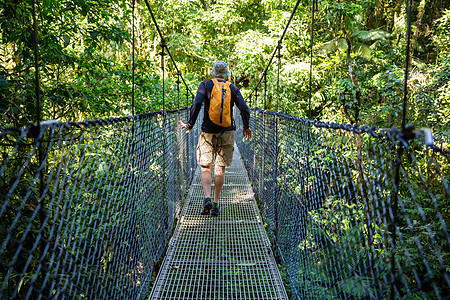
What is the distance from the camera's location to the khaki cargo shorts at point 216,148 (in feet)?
7.36

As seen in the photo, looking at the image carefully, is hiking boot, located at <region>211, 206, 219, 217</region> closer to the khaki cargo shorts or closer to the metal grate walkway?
the metal grate walkway

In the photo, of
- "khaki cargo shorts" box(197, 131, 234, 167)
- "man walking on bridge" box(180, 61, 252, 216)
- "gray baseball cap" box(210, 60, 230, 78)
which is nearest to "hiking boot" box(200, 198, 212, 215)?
"man walking on bridge" box(180, 61, 252, 216)

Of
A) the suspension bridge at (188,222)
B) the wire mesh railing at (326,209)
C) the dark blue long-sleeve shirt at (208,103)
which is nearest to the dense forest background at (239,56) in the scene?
the suspension bridge at (188,222)

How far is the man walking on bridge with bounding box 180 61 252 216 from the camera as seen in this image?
6.81ft

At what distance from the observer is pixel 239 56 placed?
284 inches

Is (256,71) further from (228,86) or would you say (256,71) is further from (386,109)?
(228,86)

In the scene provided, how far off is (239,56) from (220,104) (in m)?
5.51

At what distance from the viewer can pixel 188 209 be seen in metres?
2.45

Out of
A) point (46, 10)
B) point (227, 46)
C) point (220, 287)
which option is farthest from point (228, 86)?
point (227, 46)

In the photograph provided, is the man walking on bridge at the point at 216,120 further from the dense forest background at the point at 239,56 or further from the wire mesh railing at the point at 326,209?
the dense forest background at the point at 239,56

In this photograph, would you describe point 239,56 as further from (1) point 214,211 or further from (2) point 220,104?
(1) point 214,211

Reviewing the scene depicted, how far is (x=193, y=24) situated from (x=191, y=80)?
2402 mm

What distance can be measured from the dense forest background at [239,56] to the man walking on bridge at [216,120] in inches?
36.5

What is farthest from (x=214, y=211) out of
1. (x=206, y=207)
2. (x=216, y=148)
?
(x=216, y=148)
